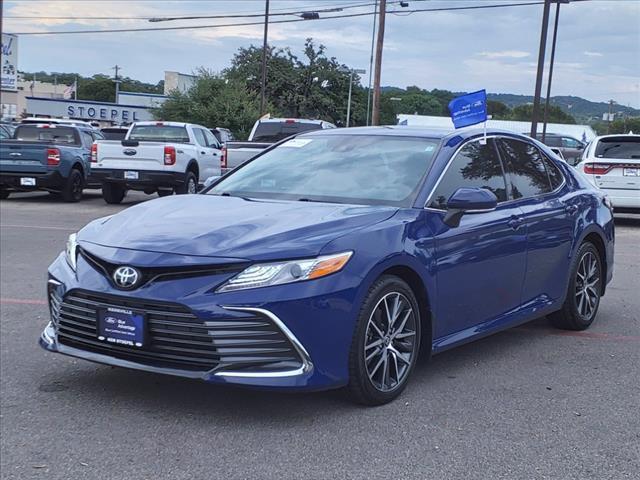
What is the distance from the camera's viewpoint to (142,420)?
13.1 ft

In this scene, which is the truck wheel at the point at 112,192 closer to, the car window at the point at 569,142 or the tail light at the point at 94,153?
the tail light at the point at 94,153

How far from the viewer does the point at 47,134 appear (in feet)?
60.1

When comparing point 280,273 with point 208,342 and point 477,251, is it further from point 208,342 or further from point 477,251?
point 477,251

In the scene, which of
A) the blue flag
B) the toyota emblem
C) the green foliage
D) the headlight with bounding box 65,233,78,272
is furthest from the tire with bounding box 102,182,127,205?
the green foliage

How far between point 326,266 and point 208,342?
681 millimetres

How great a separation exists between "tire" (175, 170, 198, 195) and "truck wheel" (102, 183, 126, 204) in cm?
155

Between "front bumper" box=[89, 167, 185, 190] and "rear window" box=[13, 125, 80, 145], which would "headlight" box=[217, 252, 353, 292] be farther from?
"rear window" box=[13, 125, 80, 145]

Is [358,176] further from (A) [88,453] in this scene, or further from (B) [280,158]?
(A) [88,453]

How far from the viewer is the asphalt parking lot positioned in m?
3.46

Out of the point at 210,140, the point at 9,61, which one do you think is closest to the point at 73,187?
the point at 210,140

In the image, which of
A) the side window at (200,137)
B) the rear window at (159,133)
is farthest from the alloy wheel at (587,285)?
the side window at (200,137)

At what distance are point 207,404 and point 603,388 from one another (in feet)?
7.84

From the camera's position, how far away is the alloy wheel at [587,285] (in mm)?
6173

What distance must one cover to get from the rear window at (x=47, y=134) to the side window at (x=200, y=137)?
2.79 meters
